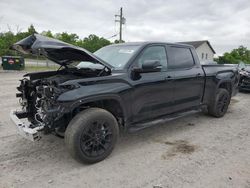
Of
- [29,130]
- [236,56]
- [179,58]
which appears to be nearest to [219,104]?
[179,58]

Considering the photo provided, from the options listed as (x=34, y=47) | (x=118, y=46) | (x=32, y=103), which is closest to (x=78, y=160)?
(x=32, y=103)

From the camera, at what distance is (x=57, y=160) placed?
3.81m

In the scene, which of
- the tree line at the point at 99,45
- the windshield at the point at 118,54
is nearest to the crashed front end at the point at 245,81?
the windshield at the point at 118,54

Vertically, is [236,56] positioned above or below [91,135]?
above

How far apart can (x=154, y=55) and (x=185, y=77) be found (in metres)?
0.89

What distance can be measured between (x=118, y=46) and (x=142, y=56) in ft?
2.43

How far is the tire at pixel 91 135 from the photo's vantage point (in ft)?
11.3

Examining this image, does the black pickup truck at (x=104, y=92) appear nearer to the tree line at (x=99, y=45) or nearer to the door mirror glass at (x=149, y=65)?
the door mirror glass at (x=149, y=65)

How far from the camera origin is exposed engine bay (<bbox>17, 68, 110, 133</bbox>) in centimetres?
338

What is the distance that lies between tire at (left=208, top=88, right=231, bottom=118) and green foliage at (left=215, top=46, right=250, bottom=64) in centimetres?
3637

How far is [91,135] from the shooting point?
3611 mm

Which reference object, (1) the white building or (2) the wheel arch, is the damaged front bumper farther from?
(1) the white building

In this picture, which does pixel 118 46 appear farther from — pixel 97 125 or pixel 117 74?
pixel 97 125

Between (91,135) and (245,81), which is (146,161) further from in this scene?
(245,81)
